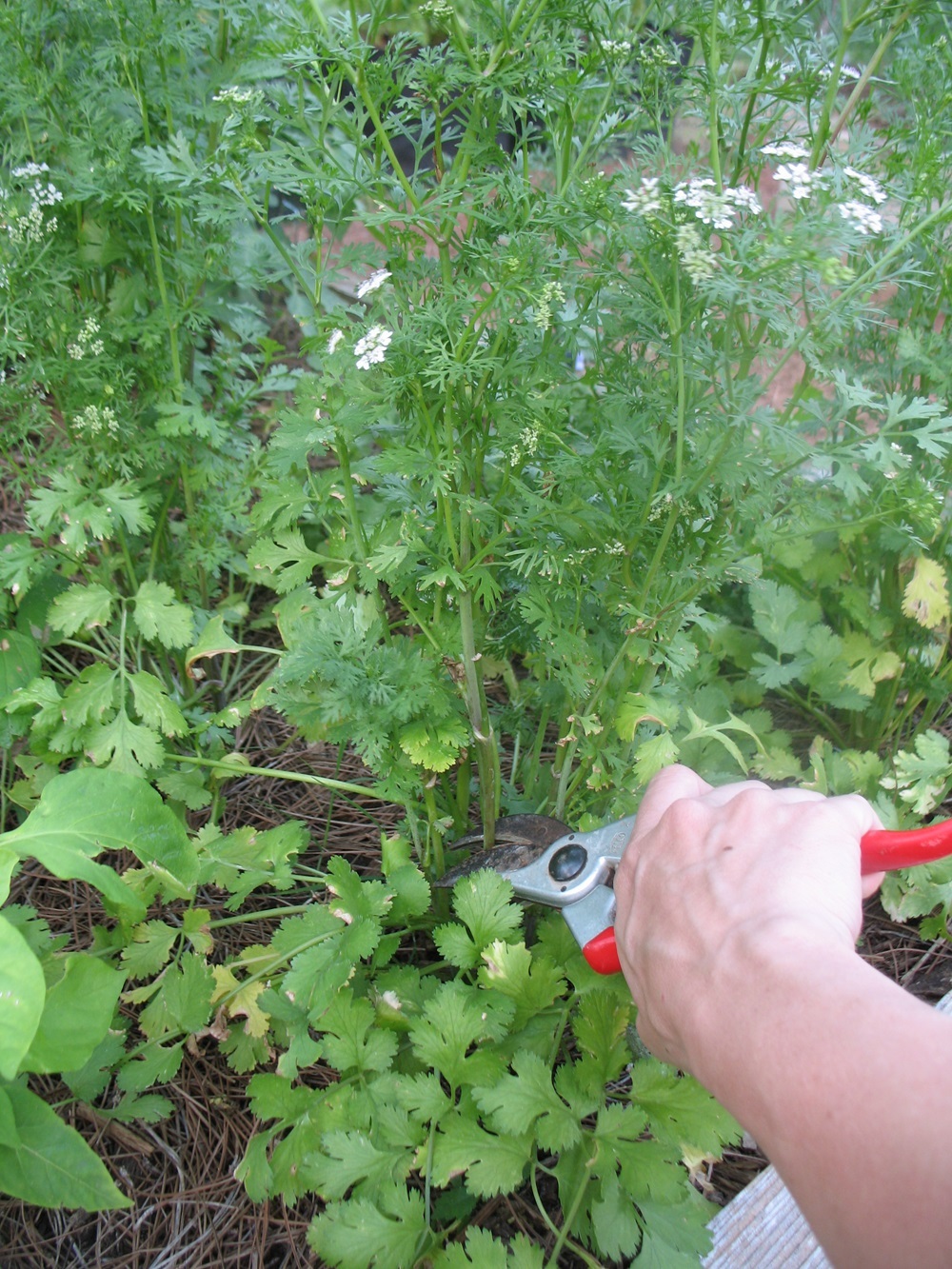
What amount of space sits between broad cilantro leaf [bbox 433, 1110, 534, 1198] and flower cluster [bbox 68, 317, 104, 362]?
1.57 m

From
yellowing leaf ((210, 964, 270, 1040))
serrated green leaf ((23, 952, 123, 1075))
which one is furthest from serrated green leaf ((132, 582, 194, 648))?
serrated green leaf ((23, 952, 123, 1075))

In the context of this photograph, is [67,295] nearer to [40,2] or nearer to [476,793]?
[40,2]

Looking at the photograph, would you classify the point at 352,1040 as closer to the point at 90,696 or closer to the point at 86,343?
the point at 90,696

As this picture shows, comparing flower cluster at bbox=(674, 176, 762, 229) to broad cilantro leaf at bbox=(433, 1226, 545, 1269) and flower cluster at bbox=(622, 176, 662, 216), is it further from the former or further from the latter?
broad cilantro leaf at bbox=(433, 1226, 545, 1269)

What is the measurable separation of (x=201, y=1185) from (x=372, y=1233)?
1.38 feet

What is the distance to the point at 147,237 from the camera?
194 centimetres

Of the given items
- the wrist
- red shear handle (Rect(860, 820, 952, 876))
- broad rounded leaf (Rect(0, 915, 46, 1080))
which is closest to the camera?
the wrist

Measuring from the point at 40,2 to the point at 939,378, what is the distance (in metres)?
1.93

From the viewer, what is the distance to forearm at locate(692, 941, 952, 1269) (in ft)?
2.30

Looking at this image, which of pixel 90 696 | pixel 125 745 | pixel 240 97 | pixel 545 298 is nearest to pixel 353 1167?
pixel 125 745

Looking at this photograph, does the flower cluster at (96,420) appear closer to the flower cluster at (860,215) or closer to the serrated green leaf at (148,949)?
the serrated green leaf at (148,949)

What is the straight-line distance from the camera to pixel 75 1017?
1180 mm

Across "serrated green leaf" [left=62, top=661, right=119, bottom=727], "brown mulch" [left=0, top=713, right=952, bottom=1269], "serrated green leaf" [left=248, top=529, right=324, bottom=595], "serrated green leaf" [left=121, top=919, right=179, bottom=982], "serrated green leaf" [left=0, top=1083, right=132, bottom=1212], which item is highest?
"serrated green leaf" [left=248, top=529, right=324, bottom=595]

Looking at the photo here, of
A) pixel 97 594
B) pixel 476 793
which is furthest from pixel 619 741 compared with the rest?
pixel 97 594
